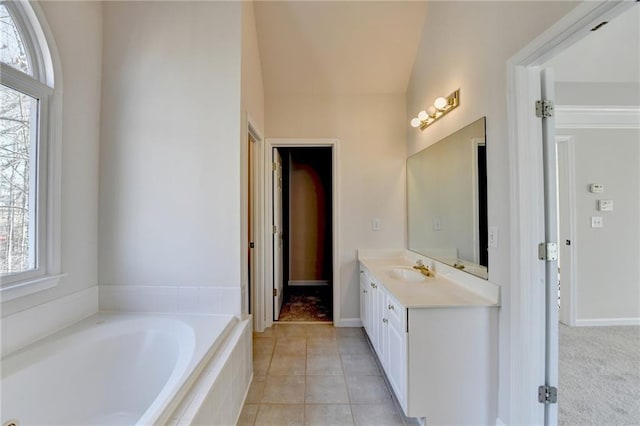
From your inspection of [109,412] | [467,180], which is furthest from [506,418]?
[109,412]

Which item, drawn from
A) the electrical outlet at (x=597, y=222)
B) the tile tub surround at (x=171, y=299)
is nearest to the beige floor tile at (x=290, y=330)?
the tile tub surround at (x=171, y=299)

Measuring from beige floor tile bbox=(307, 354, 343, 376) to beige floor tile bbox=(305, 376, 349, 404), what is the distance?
0.21 ft

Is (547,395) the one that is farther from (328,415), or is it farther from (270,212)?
(270,212)

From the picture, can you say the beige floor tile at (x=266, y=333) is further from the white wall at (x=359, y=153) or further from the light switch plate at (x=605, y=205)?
the light switch plate at (x=605, y=205)

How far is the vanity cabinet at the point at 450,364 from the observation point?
154 cm

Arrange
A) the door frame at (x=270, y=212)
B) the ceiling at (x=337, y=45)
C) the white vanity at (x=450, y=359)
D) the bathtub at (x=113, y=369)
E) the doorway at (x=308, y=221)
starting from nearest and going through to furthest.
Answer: the bathtub at (x=113, y=369) < the white vanity at (x=450, y=359) < the ceiling at (x=337, y=45) < the door frame at (x=270, y=212) < the doorway at (x=308, y=221)

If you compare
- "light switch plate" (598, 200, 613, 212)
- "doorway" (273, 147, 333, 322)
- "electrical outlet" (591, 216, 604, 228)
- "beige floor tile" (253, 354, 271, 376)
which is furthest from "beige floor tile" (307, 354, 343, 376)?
"light switch plate" (598, 200, 613, 212)

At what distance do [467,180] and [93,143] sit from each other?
2625mm

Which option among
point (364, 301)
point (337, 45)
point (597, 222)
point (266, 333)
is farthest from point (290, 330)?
point (597, 222)

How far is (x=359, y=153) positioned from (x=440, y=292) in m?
1.75

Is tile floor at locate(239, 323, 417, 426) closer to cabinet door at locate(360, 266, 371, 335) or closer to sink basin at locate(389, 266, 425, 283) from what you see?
cabinet door at locate(360, 266, 371, 335)

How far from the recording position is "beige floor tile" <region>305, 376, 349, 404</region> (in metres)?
1.85

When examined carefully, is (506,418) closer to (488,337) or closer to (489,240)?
(488,337)

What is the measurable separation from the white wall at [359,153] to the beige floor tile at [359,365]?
2.11ft
